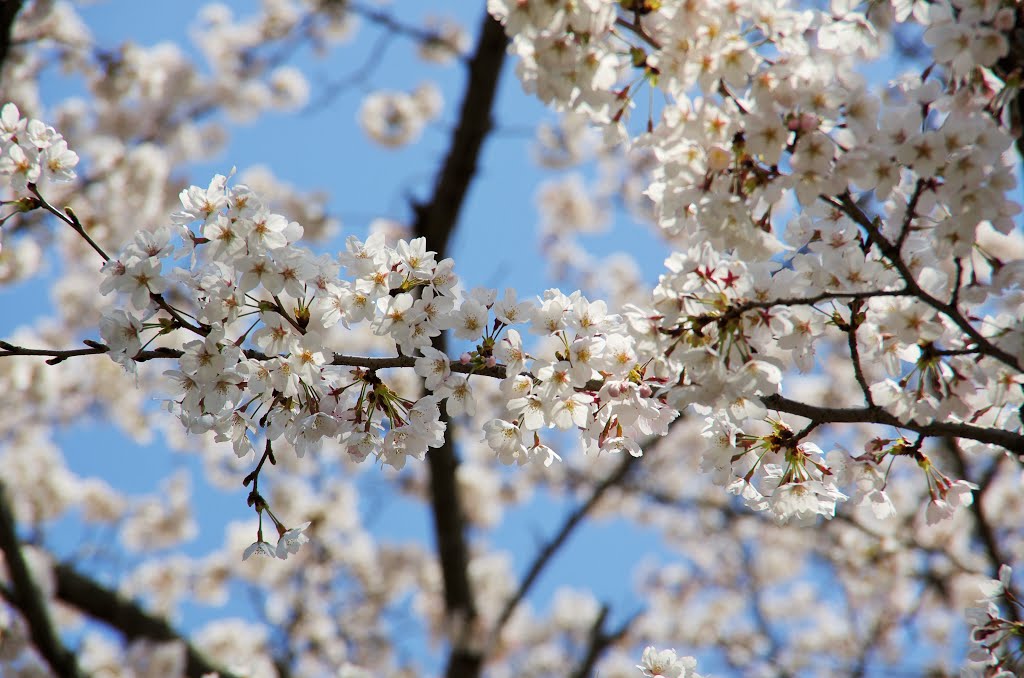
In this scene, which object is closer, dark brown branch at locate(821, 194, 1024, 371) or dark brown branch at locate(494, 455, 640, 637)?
dark brown branch at locate(821, 194, 1024, 371)

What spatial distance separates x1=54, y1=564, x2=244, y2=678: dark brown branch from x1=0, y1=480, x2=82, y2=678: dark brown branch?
888 millimetres

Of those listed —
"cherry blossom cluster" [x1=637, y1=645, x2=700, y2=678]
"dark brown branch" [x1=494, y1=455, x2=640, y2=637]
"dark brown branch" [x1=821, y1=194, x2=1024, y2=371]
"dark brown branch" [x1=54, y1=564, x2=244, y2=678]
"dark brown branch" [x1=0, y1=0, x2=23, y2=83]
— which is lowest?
"cherry blossom cluster" [x1=637, y1=645, x2=700, y2=678]

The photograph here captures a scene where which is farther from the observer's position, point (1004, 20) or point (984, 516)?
point (984, 516)

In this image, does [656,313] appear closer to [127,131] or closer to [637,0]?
[637,0]

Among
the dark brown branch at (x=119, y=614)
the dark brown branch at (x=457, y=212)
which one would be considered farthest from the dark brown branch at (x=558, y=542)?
the dark brown branch at (x=119, y=614)

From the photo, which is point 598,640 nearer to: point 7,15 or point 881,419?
point 881,419

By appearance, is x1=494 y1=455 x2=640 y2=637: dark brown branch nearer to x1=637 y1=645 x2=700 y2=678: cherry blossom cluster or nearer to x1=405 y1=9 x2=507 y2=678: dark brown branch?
x1=405 y1=9 x2=507 y2=678: dark brown branch

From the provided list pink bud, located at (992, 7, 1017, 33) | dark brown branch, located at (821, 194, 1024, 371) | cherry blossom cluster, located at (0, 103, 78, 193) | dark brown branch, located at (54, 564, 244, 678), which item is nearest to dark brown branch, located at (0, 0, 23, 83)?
cherry blossom cluster, located at (0, 103, 78, 193)

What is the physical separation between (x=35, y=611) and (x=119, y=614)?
3.37 feet

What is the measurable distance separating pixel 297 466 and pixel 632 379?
8.68 m

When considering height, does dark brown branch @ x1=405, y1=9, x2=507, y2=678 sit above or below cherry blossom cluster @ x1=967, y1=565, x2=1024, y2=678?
above

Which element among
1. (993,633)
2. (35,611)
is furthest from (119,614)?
(993,633)

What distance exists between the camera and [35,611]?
467 cm

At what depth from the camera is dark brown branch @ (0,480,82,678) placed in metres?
4.61
